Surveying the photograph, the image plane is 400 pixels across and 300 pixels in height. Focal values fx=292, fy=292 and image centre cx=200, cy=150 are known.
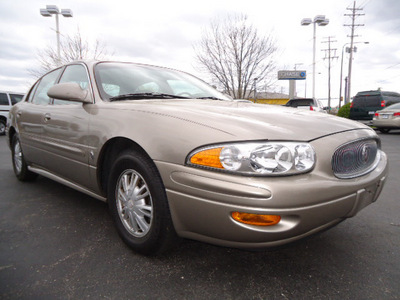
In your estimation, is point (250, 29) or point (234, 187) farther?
point (250, 29)

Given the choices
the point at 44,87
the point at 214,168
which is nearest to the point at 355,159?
the point at 214,168

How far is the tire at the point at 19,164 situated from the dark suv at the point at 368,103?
1251 centimetres

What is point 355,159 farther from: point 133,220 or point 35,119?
point 35,119

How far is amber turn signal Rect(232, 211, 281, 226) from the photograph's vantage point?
4.73 feet

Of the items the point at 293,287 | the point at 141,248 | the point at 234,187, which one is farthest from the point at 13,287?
the point at 293,287

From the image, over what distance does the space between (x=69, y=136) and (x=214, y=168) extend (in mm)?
1554

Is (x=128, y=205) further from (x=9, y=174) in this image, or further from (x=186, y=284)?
(x=9, y=174)

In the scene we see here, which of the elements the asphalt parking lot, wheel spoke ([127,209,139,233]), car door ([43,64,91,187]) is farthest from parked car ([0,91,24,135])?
wheel spoke ([127,209,139,233])

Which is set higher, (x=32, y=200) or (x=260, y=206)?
(x=260, y=206)

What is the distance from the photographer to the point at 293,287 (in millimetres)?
1618

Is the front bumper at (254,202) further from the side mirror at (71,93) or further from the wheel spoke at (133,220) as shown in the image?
the side mirror at (71,93)

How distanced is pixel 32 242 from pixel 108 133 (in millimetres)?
997

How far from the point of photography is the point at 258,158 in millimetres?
1483

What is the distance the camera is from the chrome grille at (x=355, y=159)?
168 cm
